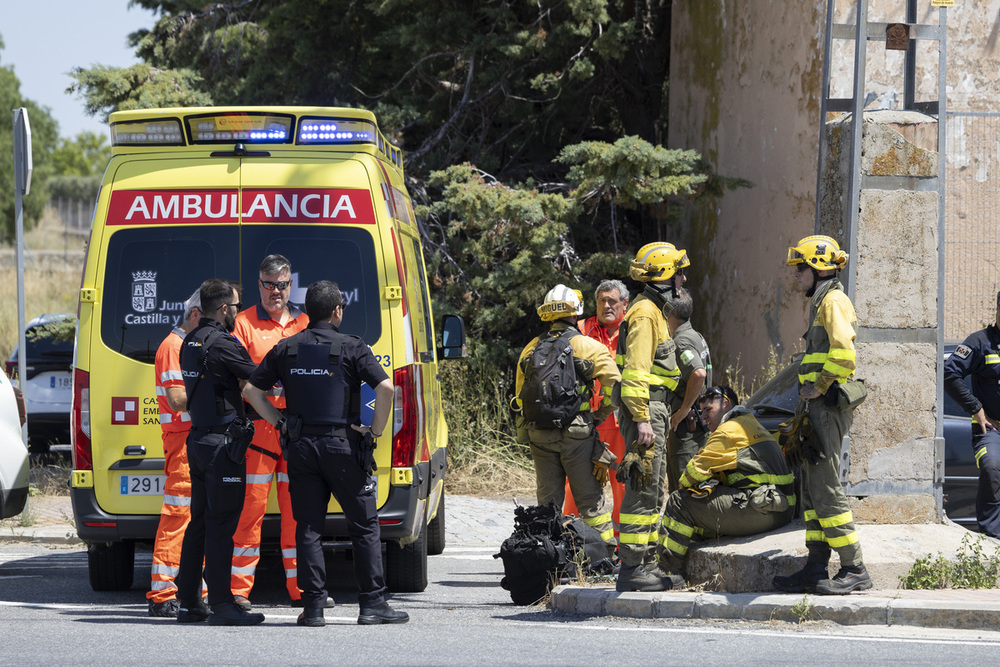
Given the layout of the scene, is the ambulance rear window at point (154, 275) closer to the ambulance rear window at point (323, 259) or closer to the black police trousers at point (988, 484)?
the ambulance rear window at point (323, 259)

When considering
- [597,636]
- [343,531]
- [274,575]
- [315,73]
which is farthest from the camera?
[315,73]

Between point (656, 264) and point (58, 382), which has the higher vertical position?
point (656, 264)

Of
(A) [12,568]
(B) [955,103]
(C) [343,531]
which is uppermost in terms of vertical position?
(B) [955,103]

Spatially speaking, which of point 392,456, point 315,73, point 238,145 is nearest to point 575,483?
point 392,456

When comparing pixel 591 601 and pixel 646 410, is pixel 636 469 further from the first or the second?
pixel 591 601

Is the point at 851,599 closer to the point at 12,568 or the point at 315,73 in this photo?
the point at 12,568

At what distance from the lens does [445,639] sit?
5.70 meters

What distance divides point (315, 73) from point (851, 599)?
1103cm

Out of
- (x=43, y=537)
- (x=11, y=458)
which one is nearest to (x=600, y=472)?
(x=11, y=458)

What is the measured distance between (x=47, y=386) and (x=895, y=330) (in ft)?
32.7

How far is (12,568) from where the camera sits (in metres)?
8.23

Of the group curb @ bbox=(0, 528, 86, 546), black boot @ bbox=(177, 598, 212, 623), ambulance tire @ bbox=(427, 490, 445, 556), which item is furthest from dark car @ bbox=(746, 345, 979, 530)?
curb @ bbox=(0, 528, 86, 546)

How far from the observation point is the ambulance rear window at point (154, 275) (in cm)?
663

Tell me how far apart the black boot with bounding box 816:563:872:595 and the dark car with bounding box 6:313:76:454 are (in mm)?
9700
